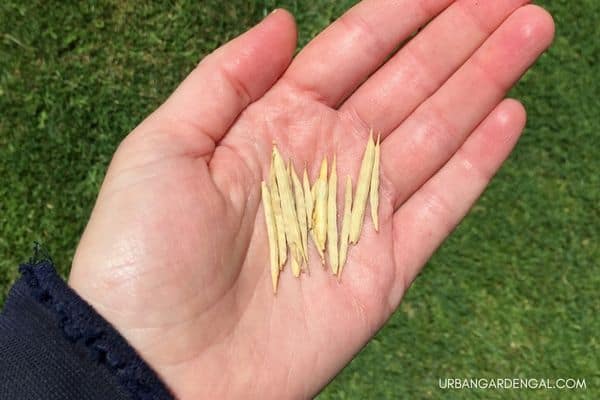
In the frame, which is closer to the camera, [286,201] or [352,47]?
[286,201]

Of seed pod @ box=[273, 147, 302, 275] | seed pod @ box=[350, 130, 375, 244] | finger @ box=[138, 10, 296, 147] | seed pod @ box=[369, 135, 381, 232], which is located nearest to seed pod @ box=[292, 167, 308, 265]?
seed pod @ box=[273, 147, 302, 275]

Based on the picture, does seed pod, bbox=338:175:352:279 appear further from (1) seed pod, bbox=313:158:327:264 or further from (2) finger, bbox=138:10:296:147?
(2) finger, bbox=138:10:296:147

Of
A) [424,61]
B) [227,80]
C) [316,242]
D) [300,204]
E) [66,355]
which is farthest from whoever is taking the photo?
[424,61]

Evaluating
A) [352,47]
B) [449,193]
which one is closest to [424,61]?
[352,47]

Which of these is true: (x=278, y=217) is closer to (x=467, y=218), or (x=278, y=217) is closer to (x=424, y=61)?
(x=424, y=61)

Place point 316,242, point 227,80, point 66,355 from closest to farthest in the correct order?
point 66,355, point 227,80, point 316,242

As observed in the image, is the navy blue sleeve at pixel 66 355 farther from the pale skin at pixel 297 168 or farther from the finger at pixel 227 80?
the finger at pixel 227 80
